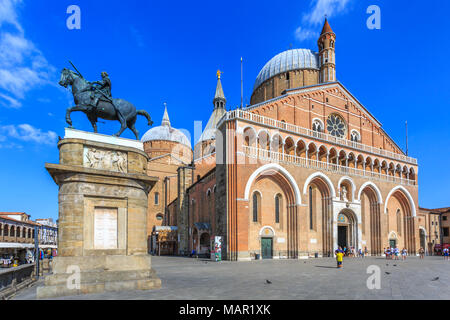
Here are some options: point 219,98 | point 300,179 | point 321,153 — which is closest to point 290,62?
point 321,153

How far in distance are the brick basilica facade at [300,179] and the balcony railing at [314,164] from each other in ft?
0.36

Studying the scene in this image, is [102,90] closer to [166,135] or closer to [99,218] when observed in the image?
[99,218]

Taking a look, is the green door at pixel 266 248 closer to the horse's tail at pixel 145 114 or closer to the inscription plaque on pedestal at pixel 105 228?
the horse's tail at pixel 145 114

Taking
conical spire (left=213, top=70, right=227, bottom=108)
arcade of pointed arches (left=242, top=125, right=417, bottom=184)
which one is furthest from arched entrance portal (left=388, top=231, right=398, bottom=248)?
conical spire (left=213, top=70, right=227, bottom=108)

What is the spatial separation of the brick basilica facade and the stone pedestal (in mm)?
15979

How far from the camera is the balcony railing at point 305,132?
90.0 feet

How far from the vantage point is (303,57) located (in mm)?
43875

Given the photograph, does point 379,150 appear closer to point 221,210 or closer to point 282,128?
point 282,128

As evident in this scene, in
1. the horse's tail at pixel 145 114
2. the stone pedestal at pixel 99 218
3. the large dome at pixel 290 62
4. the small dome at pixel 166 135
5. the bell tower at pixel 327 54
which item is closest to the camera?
the stone pedestal at pixel 99 218

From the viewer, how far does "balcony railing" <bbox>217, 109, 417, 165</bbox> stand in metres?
27.4

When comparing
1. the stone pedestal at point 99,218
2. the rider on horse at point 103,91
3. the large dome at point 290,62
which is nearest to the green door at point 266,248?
the stone pedestal at point 99,218

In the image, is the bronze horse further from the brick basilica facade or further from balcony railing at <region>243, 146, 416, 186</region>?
balcony railing at <region>243, 146, 416, 186</region>
